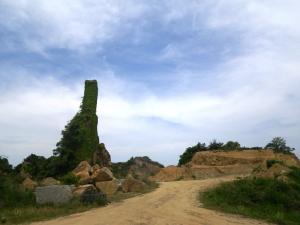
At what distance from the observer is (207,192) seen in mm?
23656

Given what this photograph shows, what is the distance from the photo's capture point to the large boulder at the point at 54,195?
64.3ft

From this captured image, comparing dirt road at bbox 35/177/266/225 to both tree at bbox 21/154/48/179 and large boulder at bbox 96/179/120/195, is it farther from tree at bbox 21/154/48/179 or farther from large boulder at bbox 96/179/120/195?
tree at bbox 21/154/48/179

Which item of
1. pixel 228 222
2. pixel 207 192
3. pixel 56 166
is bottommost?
pixel 228 222

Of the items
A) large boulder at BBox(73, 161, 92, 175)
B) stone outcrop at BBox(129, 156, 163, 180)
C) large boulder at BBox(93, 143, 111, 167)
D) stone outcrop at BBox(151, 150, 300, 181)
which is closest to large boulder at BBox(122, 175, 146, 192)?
large boulder at BBox(73, 161, 92, 175)

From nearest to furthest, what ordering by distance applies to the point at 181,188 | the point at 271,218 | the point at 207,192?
1. the point at 271,218
2. the point at 207,192
3. the point at 181,188

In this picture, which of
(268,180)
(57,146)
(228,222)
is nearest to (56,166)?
(57,146)

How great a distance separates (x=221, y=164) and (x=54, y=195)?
21.3m

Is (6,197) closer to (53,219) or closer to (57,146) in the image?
(53,219)

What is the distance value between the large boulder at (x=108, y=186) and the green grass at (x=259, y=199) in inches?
186

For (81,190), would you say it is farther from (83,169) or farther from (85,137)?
(85,137)

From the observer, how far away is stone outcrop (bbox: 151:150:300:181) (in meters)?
36.4

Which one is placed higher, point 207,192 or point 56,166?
point 56,166

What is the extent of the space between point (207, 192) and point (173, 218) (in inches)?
356

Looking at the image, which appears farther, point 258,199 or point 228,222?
point 258,199
